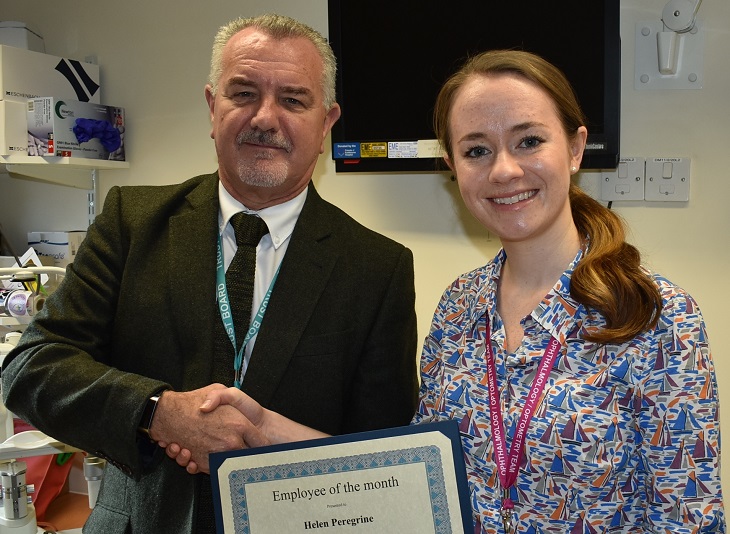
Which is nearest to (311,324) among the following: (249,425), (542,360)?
(249,425)

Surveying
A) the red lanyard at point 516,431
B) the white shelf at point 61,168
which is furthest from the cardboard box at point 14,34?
the red lanyard at point 516,431

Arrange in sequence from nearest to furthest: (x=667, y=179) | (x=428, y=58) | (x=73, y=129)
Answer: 1. (x=667, y=179)
2. (x=428, y=58)
3. (x=73, y=129)

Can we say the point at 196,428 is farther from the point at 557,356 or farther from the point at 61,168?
the point at 61,168

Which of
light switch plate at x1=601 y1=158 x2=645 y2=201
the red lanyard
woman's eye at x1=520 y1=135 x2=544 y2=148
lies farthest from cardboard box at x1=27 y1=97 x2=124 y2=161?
the red lanyard


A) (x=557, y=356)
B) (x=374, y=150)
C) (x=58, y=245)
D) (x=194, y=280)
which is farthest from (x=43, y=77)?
(x=557, y=356)

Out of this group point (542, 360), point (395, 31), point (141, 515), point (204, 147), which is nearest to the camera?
point (542, 360)

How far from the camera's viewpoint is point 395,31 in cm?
255

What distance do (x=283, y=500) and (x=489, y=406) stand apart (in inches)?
16.3

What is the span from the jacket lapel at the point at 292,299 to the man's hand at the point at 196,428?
12 cm

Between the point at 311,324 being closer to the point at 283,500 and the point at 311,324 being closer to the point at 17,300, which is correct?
the point at 283,500

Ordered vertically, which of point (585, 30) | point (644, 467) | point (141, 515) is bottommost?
point (141, 515)

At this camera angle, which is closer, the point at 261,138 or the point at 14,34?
the point at 261,138

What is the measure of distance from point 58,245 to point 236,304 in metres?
1.88

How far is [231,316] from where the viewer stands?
158 cm
